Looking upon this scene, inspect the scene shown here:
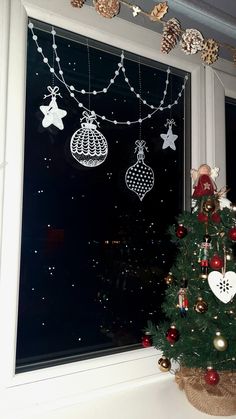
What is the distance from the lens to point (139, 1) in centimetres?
139

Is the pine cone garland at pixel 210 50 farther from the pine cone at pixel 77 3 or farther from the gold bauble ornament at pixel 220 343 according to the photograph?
the gold bauble ornament at pixel 220 343

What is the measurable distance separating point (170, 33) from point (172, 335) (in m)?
1.13

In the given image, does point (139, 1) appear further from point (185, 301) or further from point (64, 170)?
point (185, 301)

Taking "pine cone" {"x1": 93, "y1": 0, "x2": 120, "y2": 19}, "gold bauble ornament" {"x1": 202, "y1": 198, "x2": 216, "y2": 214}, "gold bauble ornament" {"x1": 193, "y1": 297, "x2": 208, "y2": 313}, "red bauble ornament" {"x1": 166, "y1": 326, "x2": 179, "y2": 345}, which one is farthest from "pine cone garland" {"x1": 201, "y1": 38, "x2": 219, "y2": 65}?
"red bauble ornament" {"x1": 166, "y1": 326, "x2": 179, "y2": 345}

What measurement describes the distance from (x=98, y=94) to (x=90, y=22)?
0.87ft

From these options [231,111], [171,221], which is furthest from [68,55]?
[231,111]

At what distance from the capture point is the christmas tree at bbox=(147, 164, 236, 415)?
1135 mm

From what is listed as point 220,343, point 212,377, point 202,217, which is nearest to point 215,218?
point 202,217

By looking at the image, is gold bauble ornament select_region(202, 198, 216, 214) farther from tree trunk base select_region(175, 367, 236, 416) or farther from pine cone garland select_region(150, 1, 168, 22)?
pine cone garland select_region(150, 1, 168, 22)

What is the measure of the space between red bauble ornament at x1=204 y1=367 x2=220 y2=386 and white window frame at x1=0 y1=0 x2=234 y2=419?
35cm

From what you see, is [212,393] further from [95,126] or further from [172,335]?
[95,126]

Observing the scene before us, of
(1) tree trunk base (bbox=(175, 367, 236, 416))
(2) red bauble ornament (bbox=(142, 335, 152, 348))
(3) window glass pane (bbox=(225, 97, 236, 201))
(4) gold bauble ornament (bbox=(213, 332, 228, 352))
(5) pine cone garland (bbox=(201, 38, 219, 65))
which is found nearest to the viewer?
(4) gold bauble ornament (bbox=(213, 332, 228, 352))

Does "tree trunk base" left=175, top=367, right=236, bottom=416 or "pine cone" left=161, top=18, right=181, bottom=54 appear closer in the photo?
"tree trunk base" left=175, top=367, right=236, bottom=416

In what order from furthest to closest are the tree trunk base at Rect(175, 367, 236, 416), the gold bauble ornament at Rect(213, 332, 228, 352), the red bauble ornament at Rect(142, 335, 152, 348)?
1. the red bauble ornament at Rect(142, 335, 152, 348)
2. the tree trunk base at Rect(175, 367, 236, 416)
3. the gold bauble ornament at Rect(213, 332, 228, 352)
